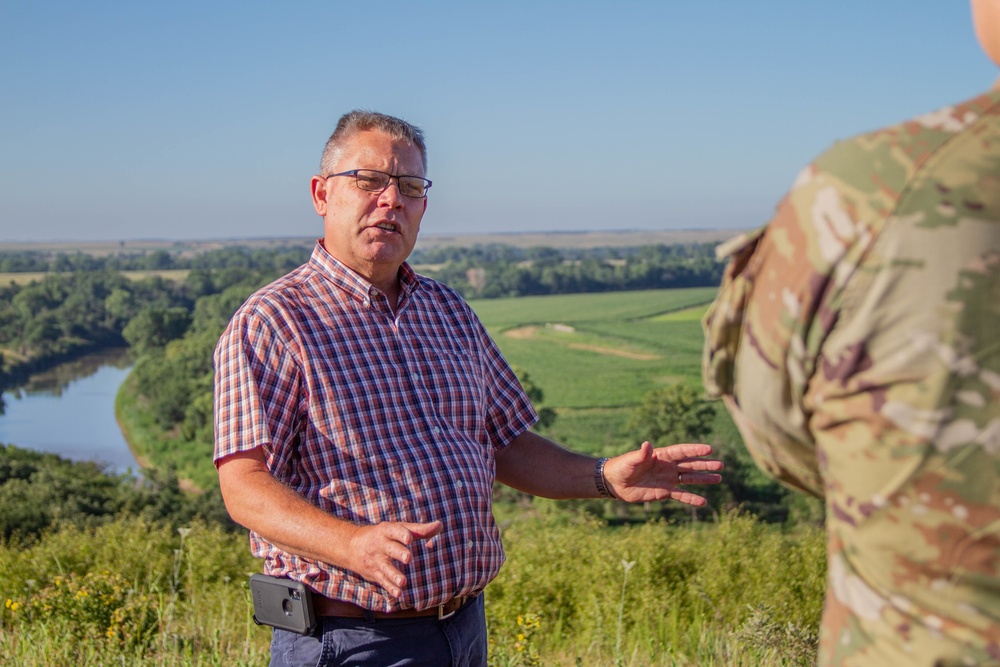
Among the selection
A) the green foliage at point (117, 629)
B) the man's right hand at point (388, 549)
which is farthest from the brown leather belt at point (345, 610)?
the green foliage at point (117, 629)

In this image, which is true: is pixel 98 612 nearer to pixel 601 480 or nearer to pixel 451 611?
A: pixel 451 611

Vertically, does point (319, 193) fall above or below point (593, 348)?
above

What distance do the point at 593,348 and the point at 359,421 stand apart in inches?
2823

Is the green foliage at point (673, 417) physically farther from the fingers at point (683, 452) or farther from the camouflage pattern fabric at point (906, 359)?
the camouflage pattern fabric at point (906, 359)

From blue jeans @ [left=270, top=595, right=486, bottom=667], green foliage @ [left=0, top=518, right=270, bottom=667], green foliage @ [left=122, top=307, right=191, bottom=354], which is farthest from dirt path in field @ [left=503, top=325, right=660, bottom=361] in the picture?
blue jeans @ [left=270, top=595, right=486, bottom=667]

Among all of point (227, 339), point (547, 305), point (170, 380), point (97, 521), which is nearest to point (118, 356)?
point (170, 380)

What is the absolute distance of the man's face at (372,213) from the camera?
2.70m

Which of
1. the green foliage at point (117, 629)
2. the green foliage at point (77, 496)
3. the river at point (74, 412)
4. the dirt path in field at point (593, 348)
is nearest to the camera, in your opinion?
the green foliage at point (117, 629)

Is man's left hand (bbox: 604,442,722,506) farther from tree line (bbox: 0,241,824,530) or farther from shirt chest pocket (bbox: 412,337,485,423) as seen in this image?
tree line (bbox: 0,241,824,530)

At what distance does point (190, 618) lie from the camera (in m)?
4.46

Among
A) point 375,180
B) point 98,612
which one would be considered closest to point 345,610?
point 375,180

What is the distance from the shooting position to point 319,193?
286 cm

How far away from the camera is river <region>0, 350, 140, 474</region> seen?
176ft

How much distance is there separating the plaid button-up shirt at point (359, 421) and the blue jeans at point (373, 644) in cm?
8
